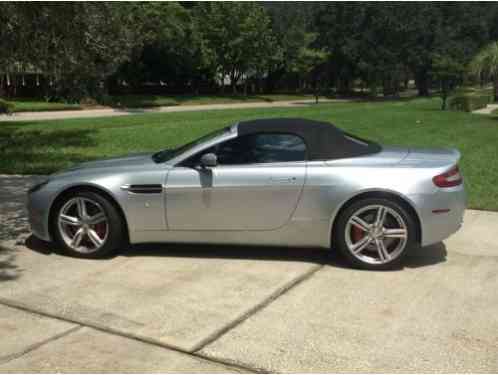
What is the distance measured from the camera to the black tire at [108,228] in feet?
18.9

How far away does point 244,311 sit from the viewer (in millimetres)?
4523

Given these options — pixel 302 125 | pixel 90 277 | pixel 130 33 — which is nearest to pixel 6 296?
pixel 90 277

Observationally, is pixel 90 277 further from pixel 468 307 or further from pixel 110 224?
pixel 468 307

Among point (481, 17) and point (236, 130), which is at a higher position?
point (481, 17)

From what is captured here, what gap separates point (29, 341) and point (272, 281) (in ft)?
6.52

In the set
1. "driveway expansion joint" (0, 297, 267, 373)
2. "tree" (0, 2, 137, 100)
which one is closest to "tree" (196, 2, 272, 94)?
"tree" (0, 2, 137, 100)

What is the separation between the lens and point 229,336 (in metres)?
4.09

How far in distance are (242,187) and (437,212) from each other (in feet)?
5.54

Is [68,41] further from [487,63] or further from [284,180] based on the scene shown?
[487,63]

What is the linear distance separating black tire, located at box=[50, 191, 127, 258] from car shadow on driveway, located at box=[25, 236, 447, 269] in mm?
234

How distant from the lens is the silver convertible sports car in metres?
5.42

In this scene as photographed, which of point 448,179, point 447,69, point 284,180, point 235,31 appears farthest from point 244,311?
point 447,69

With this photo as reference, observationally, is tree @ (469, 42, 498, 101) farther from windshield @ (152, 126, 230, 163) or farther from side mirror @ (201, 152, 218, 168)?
side mirror @ (201, 152, 218, 168)

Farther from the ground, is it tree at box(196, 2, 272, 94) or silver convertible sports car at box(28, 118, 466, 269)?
tree at box(196, 2, 272, 94)
